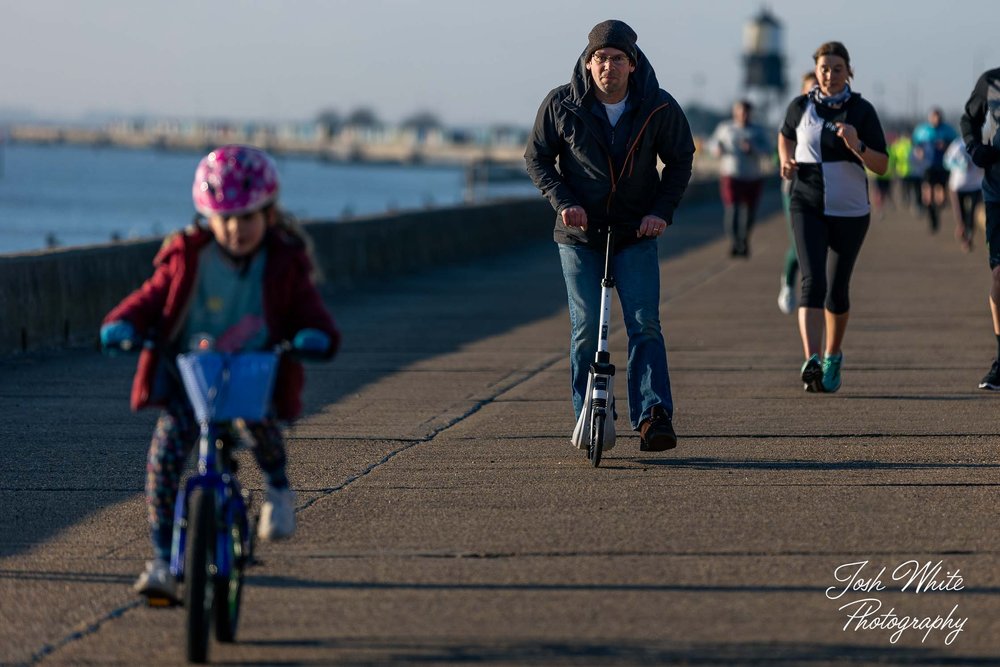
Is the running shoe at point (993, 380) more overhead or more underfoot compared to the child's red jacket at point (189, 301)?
more underfoot

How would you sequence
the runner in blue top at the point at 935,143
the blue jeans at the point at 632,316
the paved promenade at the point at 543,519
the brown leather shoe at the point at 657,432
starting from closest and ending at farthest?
the paved promenade at the point at 543,519
the brown leather shoe at the point at 657,432
the blue jeans at the point at 632,316
the runner in blue top at the point at 935,143

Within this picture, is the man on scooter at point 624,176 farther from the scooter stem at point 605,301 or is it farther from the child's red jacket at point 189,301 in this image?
the child's red jacket at point 189,301

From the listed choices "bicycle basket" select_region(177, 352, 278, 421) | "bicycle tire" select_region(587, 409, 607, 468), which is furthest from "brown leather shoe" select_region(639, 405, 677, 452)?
"bicycle basket" select_region(177, 352, 278, 421)

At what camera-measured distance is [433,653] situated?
16.9ft

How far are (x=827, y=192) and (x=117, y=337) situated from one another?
616 cm

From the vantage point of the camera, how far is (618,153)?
8.42m

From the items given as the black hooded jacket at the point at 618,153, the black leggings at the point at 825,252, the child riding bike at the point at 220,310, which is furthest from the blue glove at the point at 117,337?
the black leggings at the point at 825,252

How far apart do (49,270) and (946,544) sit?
27.5 feet

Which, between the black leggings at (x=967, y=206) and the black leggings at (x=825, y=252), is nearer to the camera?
the black leggings at (x=825, y=252)

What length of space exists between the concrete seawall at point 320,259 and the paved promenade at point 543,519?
38 centimetres

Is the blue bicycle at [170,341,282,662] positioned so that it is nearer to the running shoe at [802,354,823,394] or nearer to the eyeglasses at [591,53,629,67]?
the eyeglasses at [591,53,629,67]

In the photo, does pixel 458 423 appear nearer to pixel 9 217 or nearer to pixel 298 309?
pixel 298 309

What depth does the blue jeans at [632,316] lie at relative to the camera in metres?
8.48

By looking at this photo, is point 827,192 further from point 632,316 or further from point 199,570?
point 199,570
